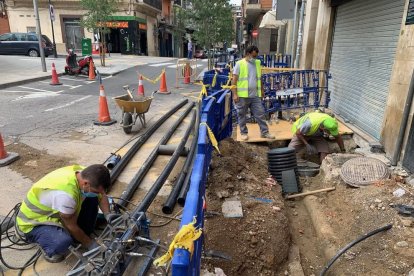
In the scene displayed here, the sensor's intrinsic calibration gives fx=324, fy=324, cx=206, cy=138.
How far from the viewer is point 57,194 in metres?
2.77

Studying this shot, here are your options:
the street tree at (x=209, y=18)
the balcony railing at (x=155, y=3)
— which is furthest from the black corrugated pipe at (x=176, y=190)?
the balcony railing at (x=155, y=3)

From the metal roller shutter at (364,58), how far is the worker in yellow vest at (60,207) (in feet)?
17.7

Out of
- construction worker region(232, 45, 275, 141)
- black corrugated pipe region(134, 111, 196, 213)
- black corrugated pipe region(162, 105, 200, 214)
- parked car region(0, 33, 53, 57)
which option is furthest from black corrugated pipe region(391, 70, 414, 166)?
parked car region(0, 33, 53, 57)

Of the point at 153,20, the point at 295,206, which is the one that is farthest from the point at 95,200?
the point at 153,20

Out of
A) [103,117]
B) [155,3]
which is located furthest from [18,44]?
[155,3]

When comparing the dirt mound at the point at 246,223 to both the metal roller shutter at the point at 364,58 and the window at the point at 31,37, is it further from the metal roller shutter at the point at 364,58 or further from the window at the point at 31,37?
the window at the point at 31,37

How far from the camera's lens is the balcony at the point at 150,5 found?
1363 inches

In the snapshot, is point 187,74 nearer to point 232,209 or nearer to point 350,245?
point 232,209

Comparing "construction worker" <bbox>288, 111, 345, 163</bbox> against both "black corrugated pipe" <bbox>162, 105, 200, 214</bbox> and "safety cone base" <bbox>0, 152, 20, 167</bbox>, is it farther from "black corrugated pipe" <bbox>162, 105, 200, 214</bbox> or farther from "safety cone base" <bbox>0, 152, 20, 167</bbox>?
"safety cone base" <bbox>0, 152, 20, 167</bbox>

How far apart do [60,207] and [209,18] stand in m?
16.6

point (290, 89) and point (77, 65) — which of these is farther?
point (77, 65)

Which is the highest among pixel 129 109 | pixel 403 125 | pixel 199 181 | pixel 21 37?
pixel 21 37

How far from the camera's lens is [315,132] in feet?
19.7

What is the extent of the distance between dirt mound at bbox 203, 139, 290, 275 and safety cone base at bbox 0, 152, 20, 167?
3.16 meters
